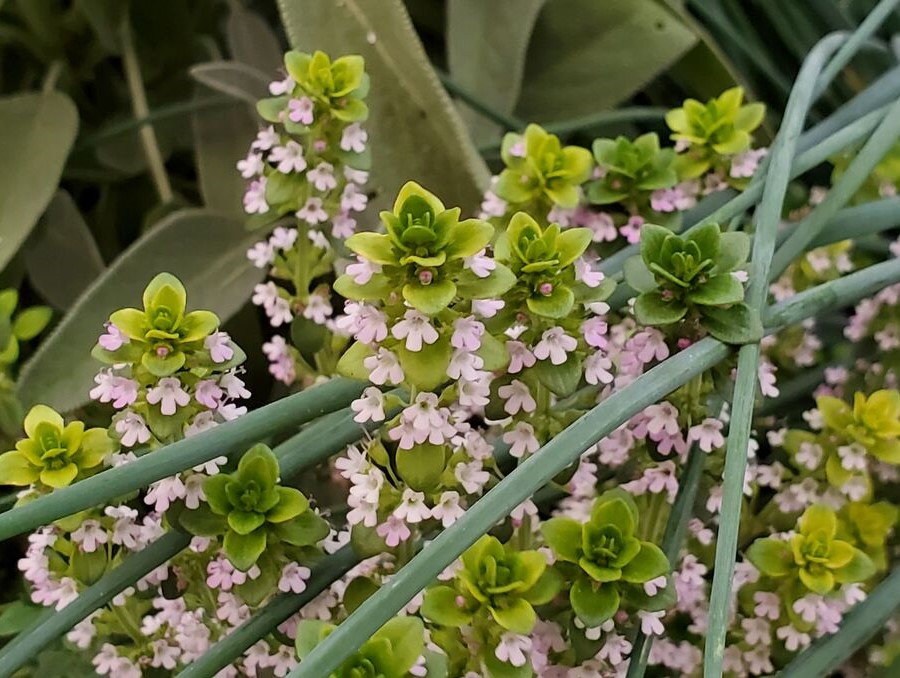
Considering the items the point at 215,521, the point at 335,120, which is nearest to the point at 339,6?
the point at 335,120

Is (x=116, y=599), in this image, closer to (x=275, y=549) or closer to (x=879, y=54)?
(x=275, y=549)

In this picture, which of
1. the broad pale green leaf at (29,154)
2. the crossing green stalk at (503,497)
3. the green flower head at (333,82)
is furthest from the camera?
the broad pale green leaf at (29,154)

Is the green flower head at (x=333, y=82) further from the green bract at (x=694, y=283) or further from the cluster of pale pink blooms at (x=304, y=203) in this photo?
the green bract at (x=694, y=283)

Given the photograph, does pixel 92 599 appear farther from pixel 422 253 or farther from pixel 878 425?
pixel 878 425

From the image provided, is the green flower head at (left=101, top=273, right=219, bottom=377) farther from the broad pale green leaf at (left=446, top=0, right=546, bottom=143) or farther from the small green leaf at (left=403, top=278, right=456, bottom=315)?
the broad pale green leaf at (left=446, top=0, right=546, bottom=143)

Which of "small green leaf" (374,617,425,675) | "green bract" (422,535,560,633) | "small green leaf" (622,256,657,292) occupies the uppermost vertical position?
"small green leaf" (622,256,657,292)

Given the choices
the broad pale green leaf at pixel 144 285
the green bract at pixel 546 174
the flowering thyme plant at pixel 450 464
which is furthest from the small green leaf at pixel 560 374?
the broad pale green leaf at pixel 144 285

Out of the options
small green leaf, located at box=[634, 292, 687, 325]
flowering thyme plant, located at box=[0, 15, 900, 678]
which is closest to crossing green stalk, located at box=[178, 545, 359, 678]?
flowering thyme plant, located at box=[0, 15, 900, 678]
